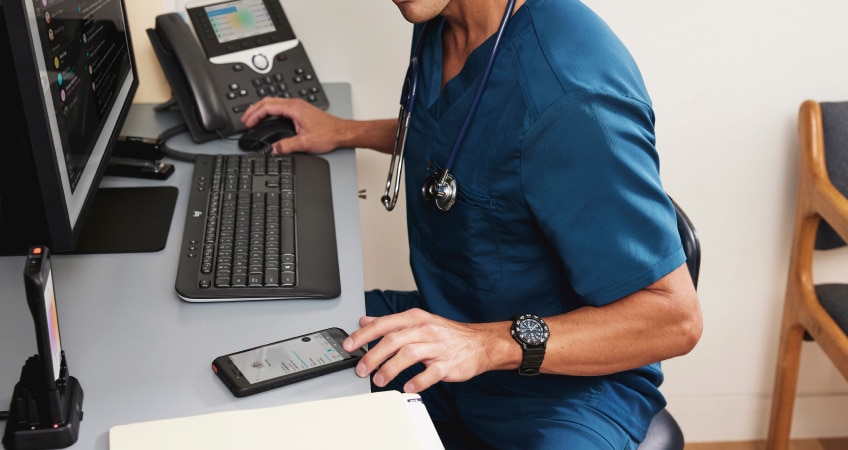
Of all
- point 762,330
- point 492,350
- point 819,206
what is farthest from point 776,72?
point 492,350

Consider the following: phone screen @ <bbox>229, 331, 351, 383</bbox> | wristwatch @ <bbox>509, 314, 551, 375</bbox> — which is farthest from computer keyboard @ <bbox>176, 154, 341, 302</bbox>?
wristwatch @ <bbox>509, 314, 551, 375</bbox>

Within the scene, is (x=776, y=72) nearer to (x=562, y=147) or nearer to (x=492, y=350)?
(x=562, y=147)

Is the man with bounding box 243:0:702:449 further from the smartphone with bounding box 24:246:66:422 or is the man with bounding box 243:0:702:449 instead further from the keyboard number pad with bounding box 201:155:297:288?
the smartphone with bounding box 24:246:66:422

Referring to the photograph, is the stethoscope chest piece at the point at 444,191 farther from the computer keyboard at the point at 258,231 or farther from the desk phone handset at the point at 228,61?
the desk phone handset at the point at 228,61

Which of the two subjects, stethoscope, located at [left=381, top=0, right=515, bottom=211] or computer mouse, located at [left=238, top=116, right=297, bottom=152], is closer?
stethoscope, located at [left=381, top=0, right=515, bottom=211]

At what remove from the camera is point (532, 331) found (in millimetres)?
1049

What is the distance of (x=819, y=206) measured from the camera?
175 centimetres

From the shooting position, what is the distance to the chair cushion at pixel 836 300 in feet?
5.66

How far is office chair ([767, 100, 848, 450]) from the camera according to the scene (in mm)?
1715

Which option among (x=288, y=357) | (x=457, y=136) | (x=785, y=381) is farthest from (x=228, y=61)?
(x=785, y=381)

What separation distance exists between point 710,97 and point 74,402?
1.39 metres

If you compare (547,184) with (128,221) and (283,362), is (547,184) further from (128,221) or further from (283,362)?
(128,221)

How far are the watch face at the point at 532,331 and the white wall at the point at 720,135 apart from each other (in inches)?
34.3

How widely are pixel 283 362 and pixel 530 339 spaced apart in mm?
278
